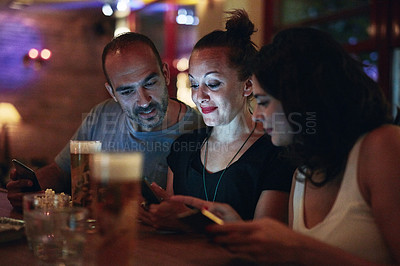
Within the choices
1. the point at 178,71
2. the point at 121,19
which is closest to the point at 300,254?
the point at 178,71

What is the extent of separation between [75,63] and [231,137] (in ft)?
20.6

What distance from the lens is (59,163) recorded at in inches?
101

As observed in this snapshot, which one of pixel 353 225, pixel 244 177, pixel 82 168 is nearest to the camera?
pixel 353 225

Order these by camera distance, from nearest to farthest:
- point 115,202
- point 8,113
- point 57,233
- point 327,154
→ point 115,202
point 57,233
point 327,154
point 8,113

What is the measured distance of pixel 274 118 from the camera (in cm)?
124

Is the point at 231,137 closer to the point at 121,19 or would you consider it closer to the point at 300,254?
the point at 300,254

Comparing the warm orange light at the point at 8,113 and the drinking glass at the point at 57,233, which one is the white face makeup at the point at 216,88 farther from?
the warm orange light at the point at 8,113

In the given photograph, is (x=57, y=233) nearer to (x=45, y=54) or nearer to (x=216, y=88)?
(x=216, y=88)

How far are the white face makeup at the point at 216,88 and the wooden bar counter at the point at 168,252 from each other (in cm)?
64

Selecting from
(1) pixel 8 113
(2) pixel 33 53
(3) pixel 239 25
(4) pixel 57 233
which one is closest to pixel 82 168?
(4) pixel 57 233

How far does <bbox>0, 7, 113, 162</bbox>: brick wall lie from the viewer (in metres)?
6.89

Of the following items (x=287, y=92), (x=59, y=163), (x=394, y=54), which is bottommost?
(x=59, y=163)

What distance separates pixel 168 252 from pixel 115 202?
32 centimetres

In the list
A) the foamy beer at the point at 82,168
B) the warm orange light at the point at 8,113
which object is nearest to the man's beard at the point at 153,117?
the foamy beer at the point at 82,168
